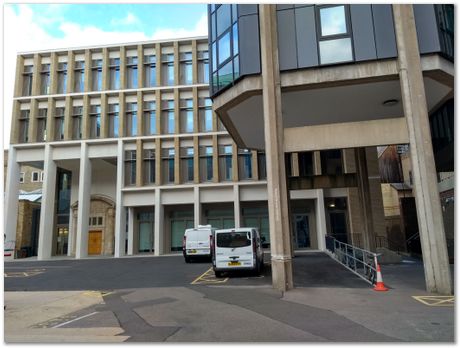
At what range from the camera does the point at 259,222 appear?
31.0 metres

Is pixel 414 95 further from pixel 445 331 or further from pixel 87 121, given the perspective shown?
pixel 87 121

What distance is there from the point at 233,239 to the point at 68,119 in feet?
74.7

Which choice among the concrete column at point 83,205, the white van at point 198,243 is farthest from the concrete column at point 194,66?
the white van at point 198,243

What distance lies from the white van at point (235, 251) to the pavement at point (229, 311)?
0.61 meters

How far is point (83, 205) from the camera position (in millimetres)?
29391

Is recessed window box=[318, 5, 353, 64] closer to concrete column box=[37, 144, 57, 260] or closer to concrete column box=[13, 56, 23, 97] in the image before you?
concrete column box=[37, 144, 57, 260]

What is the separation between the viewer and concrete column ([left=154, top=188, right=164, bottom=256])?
29094 millimetres

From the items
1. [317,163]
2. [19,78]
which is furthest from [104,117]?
[317,163]

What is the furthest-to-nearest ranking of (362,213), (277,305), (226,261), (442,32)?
(362,213), (226,261), (442,32), (277,305)

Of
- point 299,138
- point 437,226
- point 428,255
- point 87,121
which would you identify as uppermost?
point 87,121

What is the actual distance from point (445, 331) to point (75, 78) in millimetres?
33389

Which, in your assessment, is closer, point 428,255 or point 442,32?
point 428,255

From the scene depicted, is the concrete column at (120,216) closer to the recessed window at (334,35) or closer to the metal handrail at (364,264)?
the metal handrail at (364,264)

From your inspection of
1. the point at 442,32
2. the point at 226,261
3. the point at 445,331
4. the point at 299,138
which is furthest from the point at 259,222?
the point at 445,331
